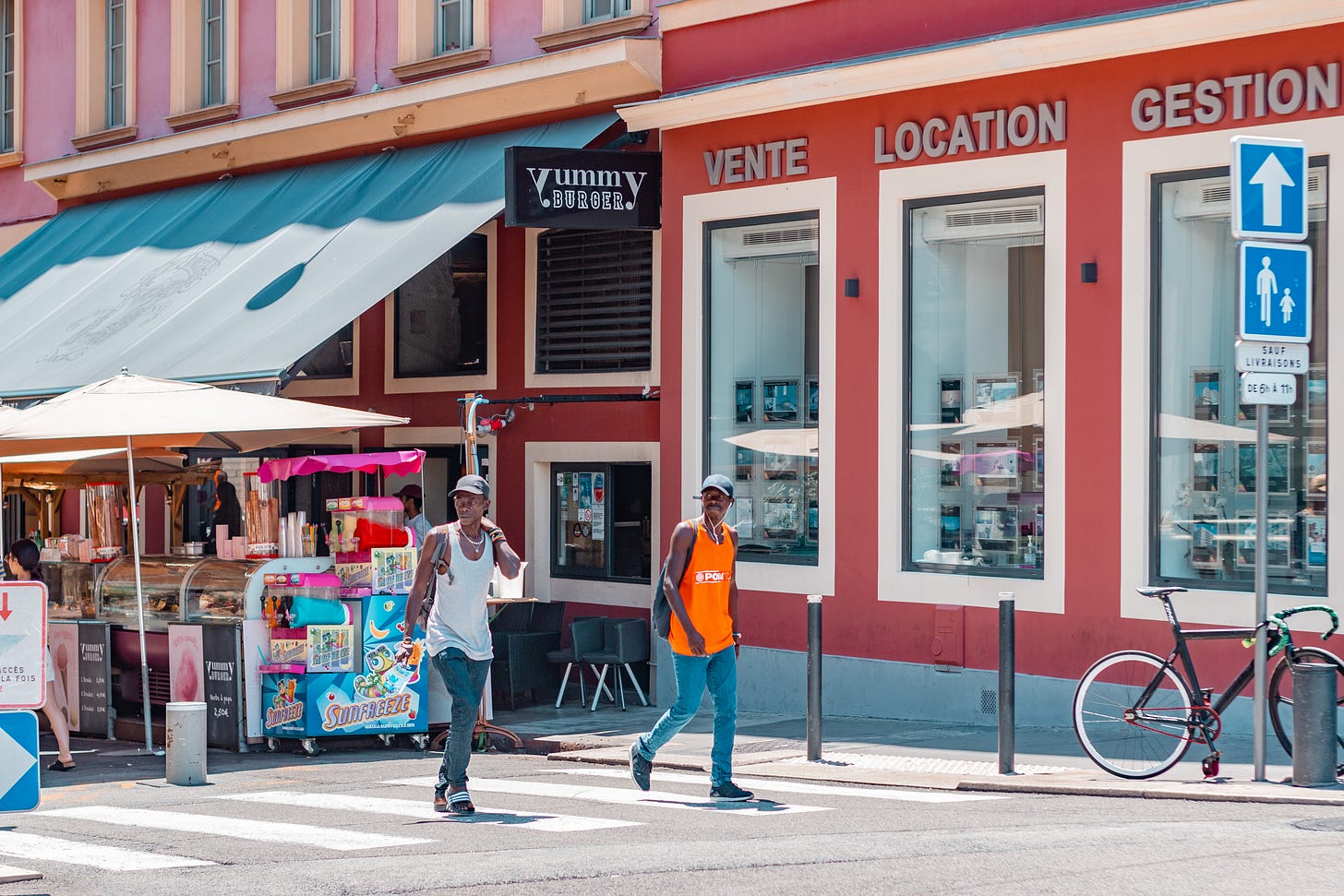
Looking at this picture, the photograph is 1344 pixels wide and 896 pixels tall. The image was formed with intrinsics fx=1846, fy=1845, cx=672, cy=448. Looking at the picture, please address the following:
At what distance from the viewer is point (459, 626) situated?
982 cm

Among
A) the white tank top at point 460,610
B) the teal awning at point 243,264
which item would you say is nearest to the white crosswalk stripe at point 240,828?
the white tank top at point 460,610

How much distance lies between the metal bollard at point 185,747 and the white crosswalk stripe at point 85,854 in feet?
7.39

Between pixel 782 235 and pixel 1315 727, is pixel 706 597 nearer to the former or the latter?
pixel 1315 727

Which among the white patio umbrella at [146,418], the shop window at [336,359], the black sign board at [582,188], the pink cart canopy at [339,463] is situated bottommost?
the pink cart canopy at [339,463]

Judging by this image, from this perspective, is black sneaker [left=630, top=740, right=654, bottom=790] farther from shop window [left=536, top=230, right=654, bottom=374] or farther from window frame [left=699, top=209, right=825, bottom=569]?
shop window [left=536, top=230, right=654, bottom=374]

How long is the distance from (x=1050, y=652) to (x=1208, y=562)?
1.33 m

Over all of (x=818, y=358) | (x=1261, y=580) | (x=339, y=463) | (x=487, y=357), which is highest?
(x=487, y=357)

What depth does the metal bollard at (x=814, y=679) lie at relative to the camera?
39.3 ft

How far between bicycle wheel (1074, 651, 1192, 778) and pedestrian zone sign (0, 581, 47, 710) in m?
5.75

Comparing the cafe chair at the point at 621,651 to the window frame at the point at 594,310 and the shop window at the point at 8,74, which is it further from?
the shop window at the point at 8,74

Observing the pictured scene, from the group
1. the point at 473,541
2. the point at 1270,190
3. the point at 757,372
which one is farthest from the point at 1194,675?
the point at 757,372

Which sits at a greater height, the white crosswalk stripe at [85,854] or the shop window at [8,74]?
the shop window at [8,74]

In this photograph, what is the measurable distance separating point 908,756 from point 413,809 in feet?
11.8

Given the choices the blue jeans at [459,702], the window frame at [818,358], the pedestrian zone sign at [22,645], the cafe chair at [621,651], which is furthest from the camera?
the cafe chair at [621,651]
